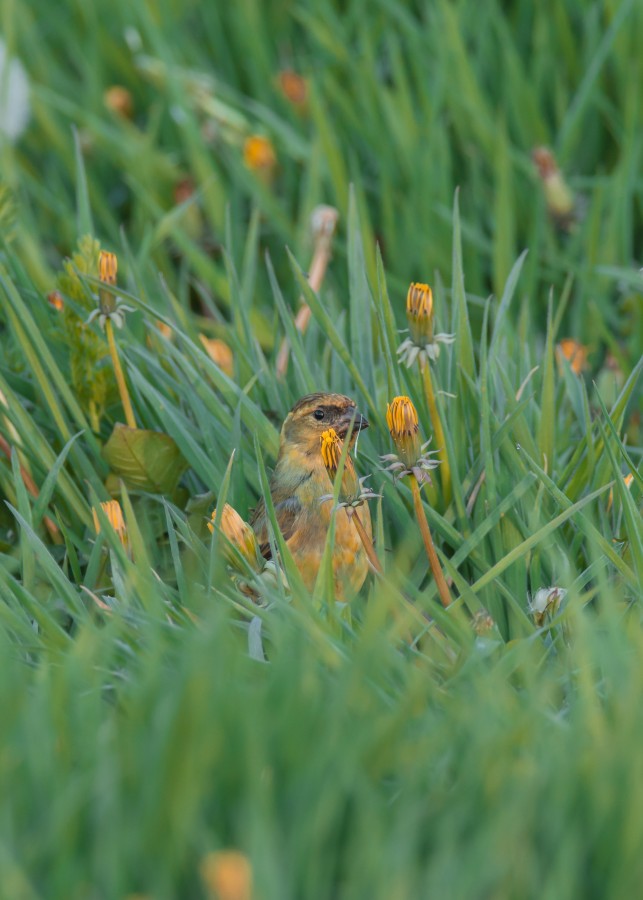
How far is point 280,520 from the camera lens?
2.73m

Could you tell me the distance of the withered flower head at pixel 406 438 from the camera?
7.16ft

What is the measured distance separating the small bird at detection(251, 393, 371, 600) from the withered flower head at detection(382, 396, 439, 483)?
25cm

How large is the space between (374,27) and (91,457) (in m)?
2.19

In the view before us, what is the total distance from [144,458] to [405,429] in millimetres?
818

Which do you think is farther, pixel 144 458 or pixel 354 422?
pixel 144 458

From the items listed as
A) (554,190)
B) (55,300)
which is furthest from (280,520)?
(554,190)

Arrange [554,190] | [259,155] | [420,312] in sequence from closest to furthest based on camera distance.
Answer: [420,312]
[554,190]
[259,155]

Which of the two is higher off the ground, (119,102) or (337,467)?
(119,102)

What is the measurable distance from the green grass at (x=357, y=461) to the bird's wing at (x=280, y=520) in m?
0.07

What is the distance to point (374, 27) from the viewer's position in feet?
14.3

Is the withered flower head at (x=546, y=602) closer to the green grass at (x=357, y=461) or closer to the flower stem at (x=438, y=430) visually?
the green grass at (x=357, y=461)

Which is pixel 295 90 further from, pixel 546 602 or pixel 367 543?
pixel 546 602

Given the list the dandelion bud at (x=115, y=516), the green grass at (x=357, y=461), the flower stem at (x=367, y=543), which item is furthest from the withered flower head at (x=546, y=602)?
the dandelion bud at (x=115, y=516)

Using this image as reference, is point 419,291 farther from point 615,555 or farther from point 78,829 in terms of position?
point 78,829
